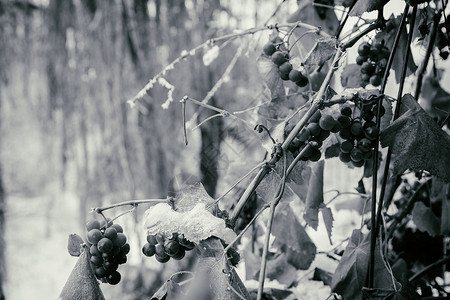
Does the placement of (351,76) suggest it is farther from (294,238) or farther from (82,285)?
(82,285)

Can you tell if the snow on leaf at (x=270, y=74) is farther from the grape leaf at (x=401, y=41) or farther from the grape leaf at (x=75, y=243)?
the grape leaf at (x=75, y=243)

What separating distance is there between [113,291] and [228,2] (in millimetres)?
1218

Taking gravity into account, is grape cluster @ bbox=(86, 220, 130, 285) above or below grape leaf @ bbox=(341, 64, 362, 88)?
below

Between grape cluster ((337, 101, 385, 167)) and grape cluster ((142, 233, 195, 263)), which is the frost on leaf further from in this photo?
grape cluster ((337, 101, 385, 167))

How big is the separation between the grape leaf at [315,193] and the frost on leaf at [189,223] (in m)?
0.17

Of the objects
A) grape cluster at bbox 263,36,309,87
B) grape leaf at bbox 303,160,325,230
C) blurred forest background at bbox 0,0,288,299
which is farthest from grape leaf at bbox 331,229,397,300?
blurred forest background at bbox 0,0,288,299

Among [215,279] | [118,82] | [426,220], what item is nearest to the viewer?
[215,279]

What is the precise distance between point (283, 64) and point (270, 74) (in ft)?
0.12

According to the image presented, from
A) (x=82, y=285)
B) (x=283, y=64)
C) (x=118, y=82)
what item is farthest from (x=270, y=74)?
(x=118, y=82)

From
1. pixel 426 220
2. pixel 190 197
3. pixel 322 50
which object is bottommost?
pixel 426 220

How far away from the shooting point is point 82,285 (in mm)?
306

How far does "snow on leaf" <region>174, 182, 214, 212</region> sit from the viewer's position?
1.06ft

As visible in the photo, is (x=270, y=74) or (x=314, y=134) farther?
(x=270, y=74)

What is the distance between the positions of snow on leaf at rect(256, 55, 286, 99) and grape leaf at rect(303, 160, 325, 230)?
88 millimetres
